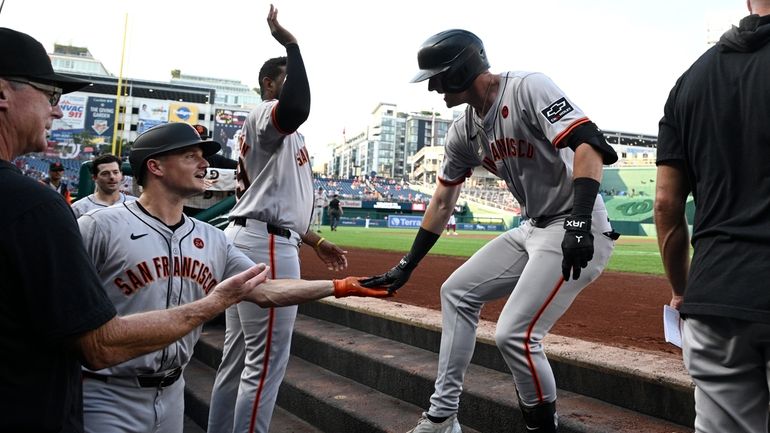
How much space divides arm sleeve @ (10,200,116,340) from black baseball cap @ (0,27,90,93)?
350mm

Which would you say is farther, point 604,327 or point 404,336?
point 604,327

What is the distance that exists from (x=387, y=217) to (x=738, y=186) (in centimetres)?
4123

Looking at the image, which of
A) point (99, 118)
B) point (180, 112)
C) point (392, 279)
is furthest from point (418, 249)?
point (180, 112)

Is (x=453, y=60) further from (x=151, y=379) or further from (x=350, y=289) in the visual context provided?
(x=151, y=379)

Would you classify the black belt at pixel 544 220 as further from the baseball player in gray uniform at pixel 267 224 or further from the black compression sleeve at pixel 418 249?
the baseball player in gray uniform at pixel 267 224

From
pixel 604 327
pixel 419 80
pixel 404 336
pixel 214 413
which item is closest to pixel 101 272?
pixel 214 413

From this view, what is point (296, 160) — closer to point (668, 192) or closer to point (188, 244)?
point (188, 244)

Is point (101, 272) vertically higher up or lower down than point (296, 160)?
lower down

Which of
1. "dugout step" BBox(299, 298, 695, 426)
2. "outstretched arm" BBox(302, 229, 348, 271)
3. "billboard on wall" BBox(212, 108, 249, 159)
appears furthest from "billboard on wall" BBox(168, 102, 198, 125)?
"outstretched arm" BBox(302, 229, 348, 271)

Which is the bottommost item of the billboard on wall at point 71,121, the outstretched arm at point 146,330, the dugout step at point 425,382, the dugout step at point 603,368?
the dugout step at point 425,382

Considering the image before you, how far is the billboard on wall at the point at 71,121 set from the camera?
196ft

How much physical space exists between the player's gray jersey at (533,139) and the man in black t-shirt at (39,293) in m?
1.92

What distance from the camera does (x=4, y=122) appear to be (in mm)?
1394

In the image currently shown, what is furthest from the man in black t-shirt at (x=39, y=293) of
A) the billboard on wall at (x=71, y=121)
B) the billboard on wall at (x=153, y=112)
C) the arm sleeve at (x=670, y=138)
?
the billboard on wall at (x=153, y=112)
